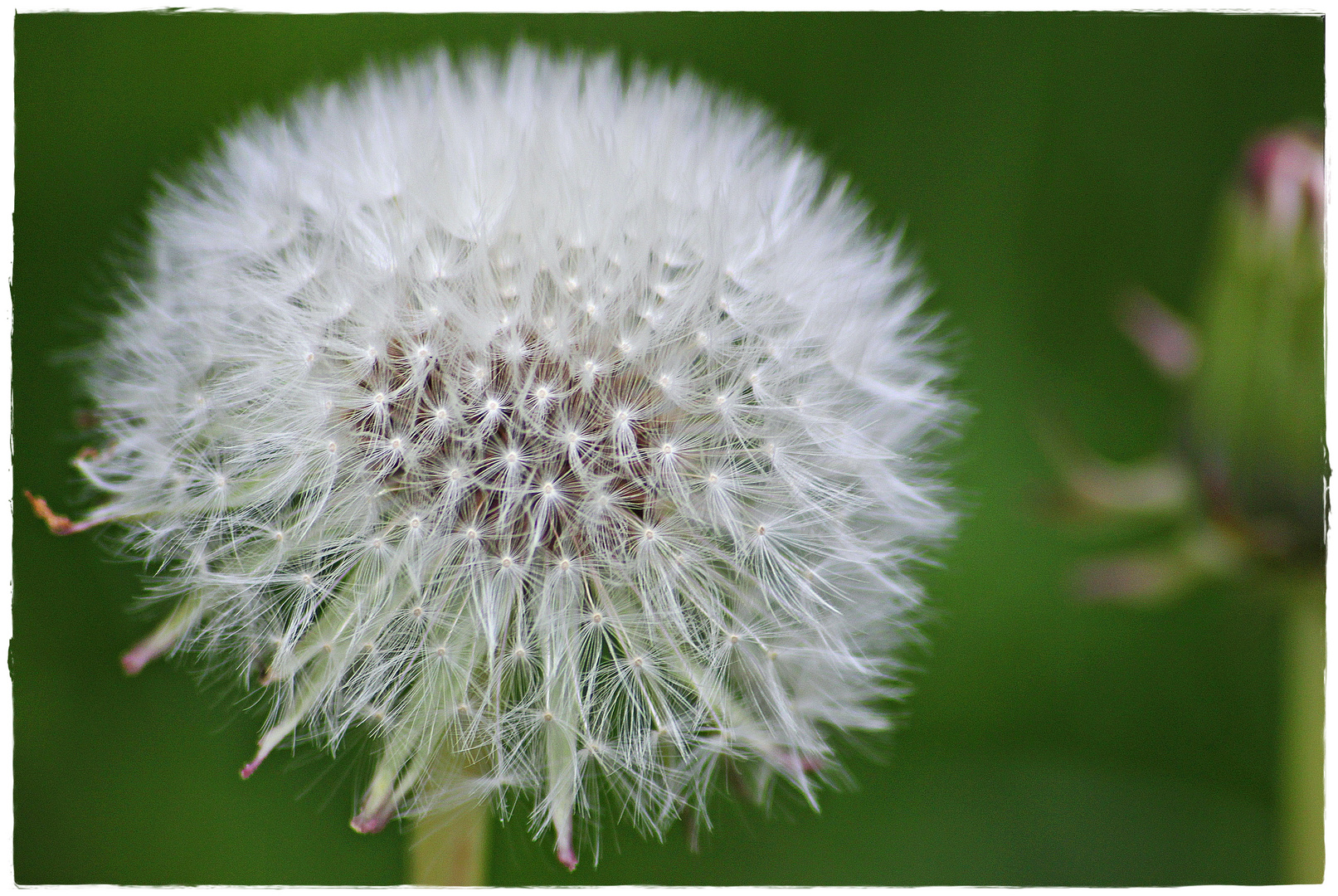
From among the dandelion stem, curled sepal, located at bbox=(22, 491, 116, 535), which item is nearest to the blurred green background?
the dandelion stem

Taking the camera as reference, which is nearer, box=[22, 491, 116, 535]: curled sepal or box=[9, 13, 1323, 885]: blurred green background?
box=[22, 491, 116, 535]: curled sepal

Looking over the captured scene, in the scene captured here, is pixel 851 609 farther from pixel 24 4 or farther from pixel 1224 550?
pixel 24 4

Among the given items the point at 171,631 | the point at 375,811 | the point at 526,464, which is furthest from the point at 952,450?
the point at 171,631

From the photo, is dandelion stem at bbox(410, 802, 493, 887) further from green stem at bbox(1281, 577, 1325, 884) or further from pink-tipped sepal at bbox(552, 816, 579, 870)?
green stem at bbox(1281, 577, 1325, 884)

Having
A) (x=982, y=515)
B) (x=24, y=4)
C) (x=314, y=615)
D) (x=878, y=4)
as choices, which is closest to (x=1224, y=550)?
A: (x=982, y=515)

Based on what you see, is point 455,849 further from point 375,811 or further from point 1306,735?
point 1306,735

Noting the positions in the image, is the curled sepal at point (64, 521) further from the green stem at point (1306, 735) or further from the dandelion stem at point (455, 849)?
the green stem at point (1306, 735)
